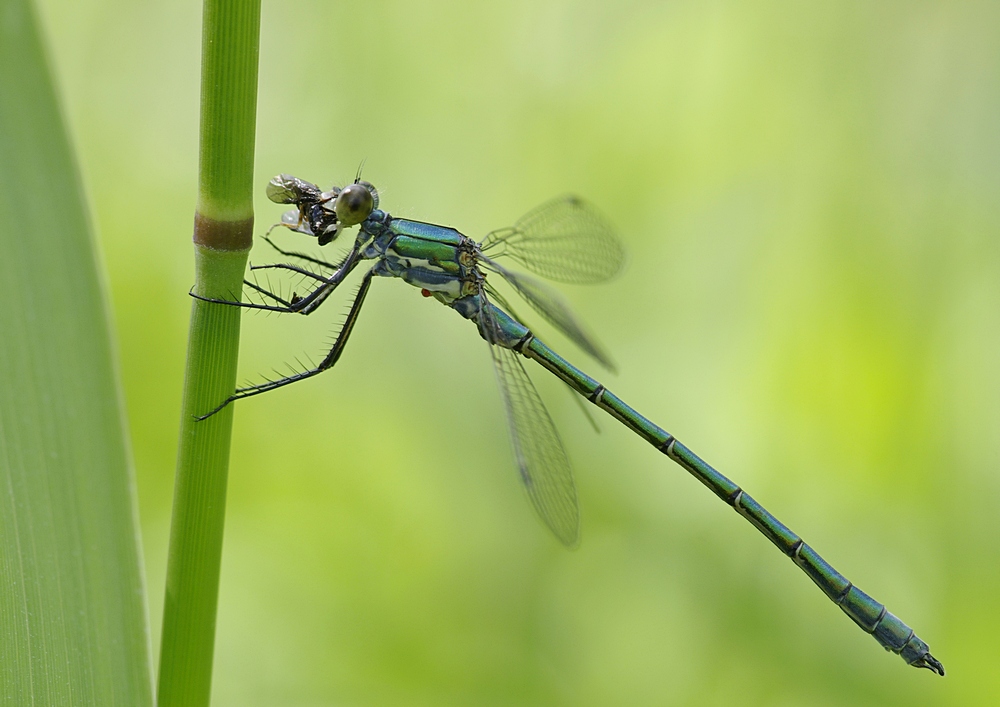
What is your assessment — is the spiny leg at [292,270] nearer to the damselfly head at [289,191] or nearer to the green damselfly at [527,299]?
the green damselfly at [527,299]

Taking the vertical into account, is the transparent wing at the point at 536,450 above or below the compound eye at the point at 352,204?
below

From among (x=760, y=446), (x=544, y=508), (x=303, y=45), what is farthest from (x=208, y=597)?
(x=303, y=45)

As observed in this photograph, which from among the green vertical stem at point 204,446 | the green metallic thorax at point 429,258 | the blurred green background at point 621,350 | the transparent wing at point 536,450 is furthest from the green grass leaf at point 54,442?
the blurred green background at point 621,350

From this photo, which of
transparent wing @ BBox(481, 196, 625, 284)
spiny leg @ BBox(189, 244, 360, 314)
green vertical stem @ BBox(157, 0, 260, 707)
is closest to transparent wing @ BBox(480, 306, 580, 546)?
transparent wing @ BBox(481, 196, 625, 284)

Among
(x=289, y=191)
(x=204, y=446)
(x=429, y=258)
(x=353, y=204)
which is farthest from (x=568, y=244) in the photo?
(x=204, y=446)

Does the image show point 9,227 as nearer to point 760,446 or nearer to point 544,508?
point 544,508

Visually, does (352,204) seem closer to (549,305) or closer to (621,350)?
(549,305)

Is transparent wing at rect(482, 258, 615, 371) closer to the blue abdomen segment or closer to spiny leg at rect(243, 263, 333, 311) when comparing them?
the blue abdomen segment
